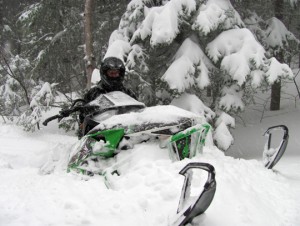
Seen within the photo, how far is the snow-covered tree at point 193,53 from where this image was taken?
736 cm

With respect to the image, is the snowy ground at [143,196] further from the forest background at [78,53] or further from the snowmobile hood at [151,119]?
the forest background at [78,53]

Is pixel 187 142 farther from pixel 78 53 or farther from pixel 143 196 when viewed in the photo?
pixel 78 53

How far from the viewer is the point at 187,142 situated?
357 cm

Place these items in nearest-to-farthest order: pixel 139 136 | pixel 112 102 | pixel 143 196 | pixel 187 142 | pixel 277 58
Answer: pixel 143 196
pixel 187 142
pixel 139 136
pixel 112 102
pixel 277 58

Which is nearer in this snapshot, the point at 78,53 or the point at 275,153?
the point at 275,153

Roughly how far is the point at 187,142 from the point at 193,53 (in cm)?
452

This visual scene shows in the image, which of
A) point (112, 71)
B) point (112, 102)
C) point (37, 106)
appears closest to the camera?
point (112, 102)

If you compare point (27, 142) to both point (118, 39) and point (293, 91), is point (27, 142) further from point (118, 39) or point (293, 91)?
point (293, 91)

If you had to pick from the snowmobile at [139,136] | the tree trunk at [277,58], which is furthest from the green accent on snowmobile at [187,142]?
the tree trunk at [277,58]

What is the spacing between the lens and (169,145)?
3518 millimetres

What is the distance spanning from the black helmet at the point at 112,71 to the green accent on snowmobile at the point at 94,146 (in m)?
1.49

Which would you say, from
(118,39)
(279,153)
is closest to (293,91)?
(118,39)

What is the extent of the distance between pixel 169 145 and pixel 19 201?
1499mm

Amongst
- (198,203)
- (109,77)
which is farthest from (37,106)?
(198,203)
